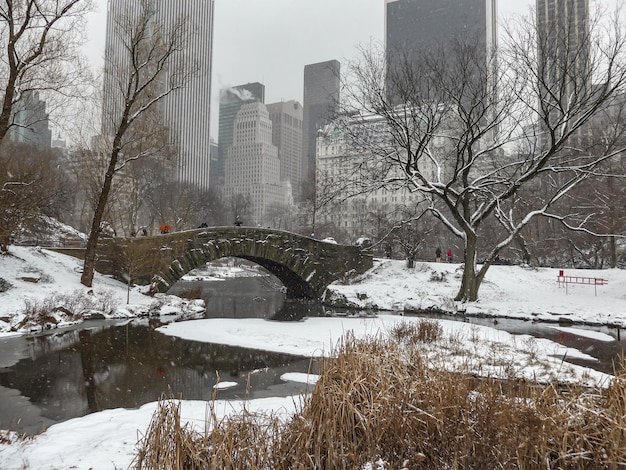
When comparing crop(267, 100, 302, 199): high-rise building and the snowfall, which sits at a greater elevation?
crop(267, 100, 302, 199): high-rise building

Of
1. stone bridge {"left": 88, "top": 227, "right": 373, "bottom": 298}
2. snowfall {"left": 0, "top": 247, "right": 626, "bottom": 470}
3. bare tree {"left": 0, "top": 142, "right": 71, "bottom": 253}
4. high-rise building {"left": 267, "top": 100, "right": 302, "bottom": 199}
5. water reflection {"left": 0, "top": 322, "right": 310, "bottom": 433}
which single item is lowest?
water reflection {"left": 0, "top": 322, "right": 310, "bottom": 433}

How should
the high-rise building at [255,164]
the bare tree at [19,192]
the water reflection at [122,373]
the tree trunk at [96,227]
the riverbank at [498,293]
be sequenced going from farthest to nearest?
the high-rise building at [255,164], the riverbank at [498,293], the tree trunk at [96,227], the bare tree at [19,192], the water reflection at [122,373]

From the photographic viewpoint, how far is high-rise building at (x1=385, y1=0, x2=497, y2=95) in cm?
2356

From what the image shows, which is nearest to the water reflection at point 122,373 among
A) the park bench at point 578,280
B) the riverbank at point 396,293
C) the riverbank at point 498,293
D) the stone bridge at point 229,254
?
the riverbank at point 396,293

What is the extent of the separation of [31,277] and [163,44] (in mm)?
10661

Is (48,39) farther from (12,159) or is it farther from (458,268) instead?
(458,268)

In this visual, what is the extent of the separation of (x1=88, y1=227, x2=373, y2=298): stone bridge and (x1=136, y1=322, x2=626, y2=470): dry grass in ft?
51.9

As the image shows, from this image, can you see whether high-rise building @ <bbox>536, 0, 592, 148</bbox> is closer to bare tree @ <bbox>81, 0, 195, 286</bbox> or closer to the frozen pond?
the frozen pond

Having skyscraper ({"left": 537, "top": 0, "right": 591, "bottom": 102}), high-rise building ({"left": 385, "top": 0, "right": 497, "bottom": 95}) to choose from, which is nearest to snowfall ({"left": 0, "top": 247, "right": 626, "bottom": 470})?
skyscraper ({"left": 537, "top": 0, "right": 591, "bottom": 102})

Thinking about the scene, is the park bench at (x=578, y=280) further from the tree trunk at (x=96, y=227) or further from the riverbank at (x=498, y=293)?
the tree trunk at (x=96, y=227)

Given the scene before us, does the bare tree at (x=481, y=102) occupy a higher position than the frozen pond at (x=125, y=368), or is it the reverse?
the bare tree at (x=481, y=102)

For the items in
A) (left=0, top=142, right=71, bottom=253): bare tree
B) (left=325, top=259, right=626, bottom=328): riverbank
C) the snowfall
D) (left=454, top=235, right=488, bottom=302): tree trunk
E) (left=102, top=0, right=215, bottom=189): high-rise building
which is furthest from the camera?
(left=454, top=235, right=488, bottom=302): tree trunk

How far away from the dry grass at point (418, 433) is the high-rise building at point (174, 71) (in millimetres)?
17818

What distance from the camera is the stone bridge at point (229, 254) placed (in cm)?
1902
